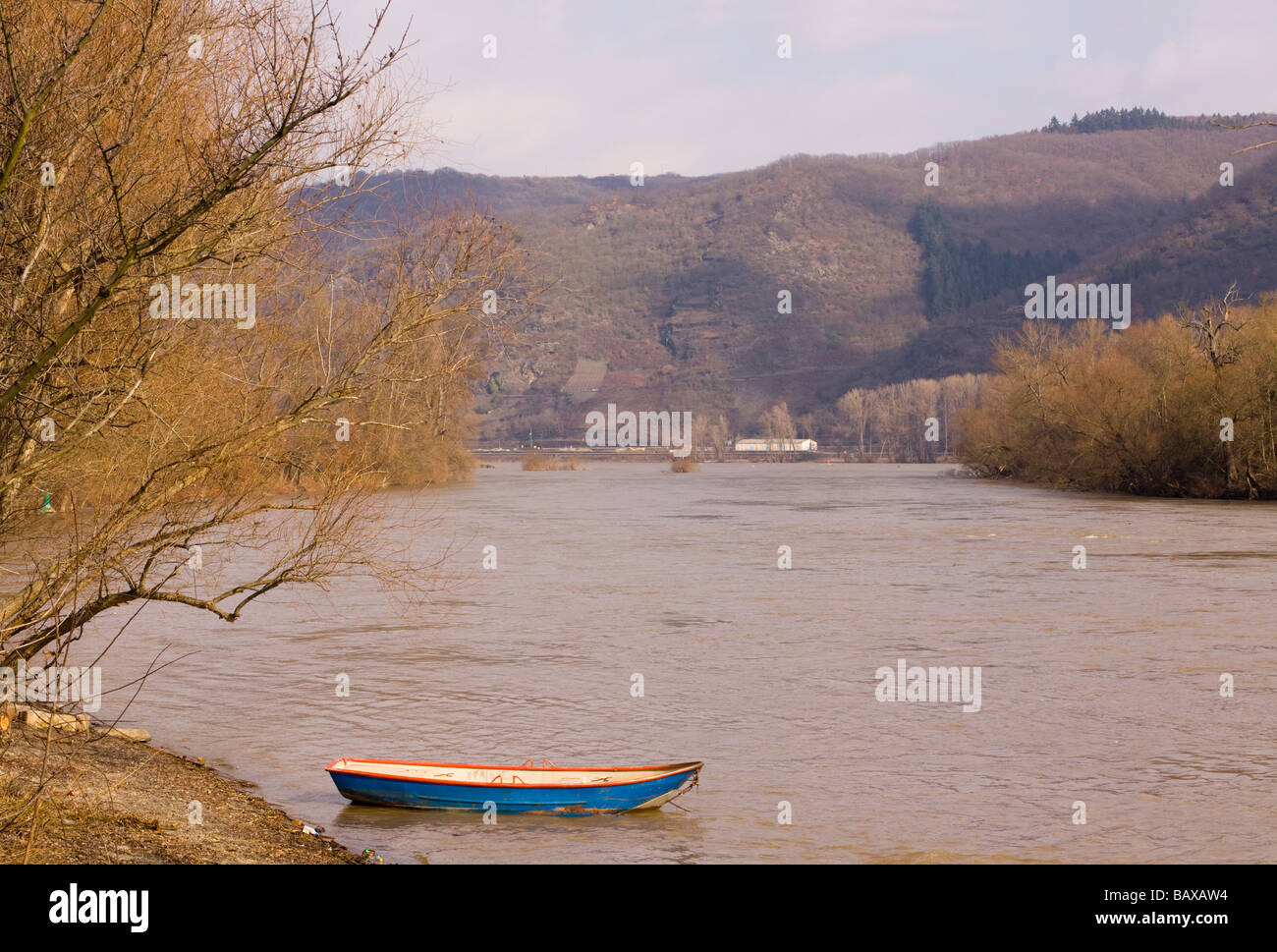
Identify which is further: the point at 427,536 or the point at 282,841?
the point at 427,536

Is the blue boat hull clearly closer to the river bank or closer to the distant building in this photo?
the river bank

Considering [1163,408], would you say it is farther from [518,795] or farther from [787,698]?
[518,795]

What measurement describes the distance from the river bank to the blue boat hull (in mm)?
Answer: 879

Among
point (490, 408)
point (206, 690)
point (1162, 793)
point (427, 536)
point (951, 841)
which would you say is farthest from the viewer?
point (490, 408)

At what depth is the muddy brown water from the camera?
1192 cm

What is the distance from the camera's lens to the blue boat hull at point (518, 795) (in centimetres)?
1196

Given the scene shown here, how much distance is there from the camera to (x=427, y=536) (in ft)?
140

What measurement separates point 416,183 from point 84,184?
9.49ft

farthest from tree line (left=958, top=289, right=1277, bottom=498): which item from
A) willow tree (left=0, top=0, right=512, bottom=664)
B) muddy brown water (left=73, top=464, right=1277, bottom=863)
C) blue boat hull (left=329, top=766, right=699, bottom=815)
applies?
willow tree (left=0, top=0, right=512, bottom=664)

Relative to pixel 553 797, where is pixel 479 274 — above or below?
above

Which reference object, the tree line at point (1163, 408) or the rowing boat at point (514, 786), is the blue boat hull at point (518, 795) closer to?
the rowing boat at point (514, 786)
